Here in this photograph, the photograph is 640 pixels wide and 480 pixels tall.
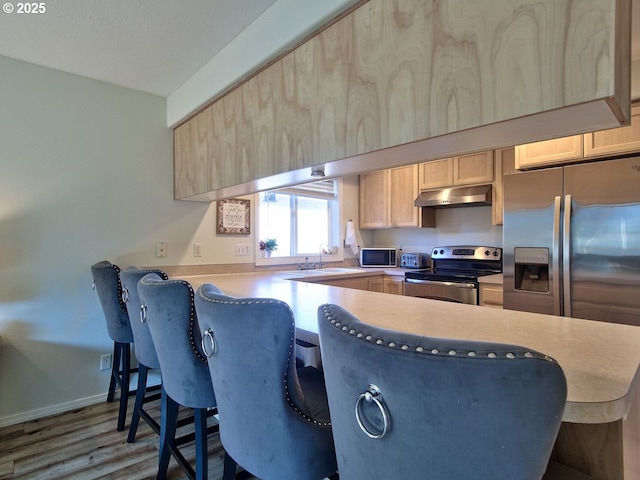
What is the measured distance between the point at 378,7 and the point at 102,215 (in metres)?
2.40

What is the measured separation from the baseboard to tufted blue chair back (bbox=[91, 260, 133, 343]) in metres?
0.76

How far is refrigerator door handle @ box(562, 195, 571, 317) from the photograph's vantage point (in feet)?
7.21

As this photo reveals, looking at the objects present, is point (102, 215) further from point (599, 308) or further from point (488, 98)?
point (599, 308)

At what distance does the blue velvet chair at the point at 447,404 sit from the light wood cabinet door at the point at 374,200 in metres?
3.69

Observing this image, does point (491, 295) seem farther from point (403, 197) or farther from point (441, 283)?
point (403, 197)

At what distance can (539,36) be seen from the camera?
0.93m

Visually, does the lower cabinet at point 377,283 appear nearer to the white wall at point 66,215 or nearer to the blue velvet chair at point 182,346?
the white wall at point 66,215

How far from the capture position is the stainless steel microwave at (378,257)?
165 inches

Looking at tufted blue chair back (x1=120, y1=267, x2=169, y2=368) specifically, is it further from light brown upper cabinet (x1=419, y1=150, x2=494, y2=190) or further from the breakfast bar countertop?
light brown upper cabinet (x1=419, y1=150, x2=494, y2=190)

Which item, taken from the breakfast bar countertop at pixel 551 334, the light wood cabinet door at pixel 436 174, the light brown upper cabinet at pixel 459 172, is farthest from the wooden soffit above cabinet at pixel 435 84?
the light wood cabinet door at pixel 436 174

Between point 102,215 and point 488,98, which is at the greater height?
point 488,98

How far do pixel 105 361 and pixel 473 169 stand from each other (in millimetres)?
3595

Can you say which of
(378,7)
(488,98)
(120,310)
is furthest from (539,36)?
(120,310)

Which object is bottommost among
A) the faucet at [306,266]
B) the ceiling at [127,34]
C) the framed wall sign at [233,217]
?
the faucet at [306,266]
